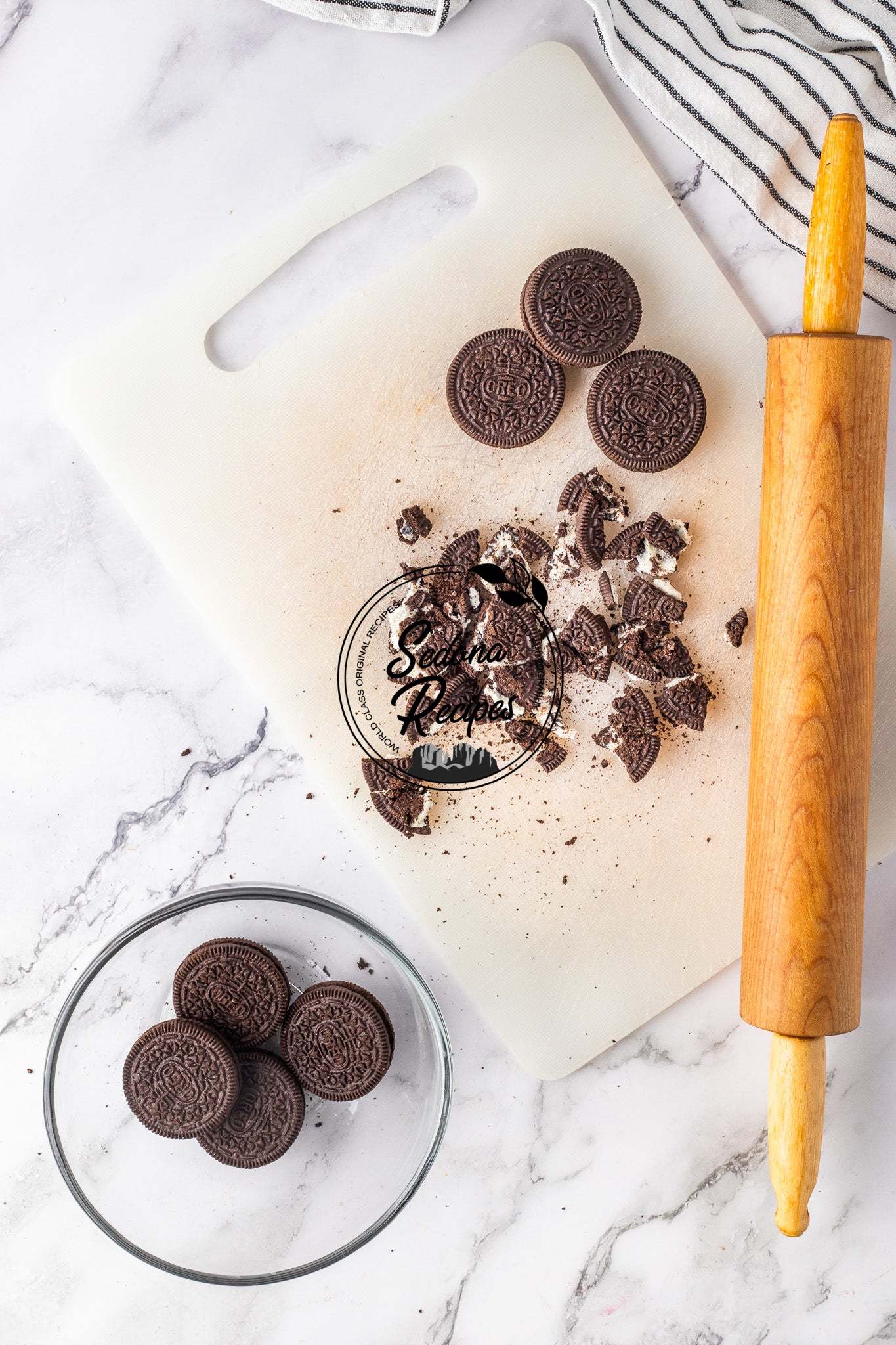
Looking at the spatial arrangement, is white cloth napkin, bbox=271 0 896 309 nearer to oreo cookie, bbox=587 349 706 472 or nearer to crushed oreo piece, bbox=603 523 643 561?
oreo cookie, bbox=587 349 706 472

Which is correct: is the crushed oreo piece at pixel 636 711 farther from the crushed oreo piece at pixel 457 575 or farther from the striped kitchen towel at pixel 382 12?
the striped kitchen towel at pixel 382 12

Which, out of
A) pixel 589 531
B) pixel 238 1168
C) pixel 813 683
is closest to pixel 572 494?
pixel 589 531

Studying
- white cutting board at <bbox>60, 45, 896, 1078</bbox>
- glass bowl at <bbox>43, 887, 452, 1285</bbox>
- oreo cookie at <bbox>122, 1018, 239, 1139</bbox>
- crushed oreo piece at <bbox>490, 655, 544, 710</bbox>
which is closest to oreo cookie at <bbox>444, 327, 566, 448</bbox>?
white cutting board at <bbox>60, 45, 896, 1078</bbox>

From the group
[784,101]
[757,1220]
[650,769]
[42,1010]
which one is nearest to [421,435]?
[650,769]

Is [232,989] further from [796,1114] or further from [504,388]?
[504,388]

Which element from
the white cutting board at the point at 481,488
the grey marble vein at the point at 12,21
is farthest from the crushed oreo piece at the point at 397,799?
the grey marble vein at the point at 12,21

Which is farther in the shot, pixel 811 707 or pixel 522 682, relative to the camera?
pixel 522 682
